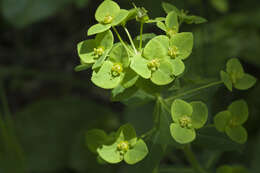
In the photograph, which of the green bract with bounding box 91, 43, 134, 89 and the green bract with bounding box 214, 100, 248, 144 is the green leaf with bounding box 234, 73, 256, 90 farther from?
the green bract with bounding box 91, 43, 134, 89

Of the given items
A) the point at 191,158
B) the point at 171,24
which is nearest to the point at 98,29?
the point at 171,24

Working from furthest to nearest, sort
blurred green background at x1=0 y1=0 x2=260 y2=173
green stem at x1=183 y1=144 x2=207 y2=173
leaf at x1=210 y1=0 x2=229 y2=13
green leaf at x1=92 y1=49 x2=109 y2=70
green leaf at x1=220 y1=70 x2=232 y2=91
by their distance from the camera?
leaf at x1=210 y1=0 x2=229 y2=13 → blurred green background at x1=0 y1=0 x2=260 y2=173 → green stem at x1=183 y1=144 x2=207 y2=173 → green leaf at x1=220 y1=70 x2=232 y2=91 → green leaf at x1=92 y1=49 x2=109 y2=70

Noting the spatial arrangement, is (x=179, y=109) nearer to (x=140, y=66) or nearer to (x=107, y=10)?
(x=140, y=66)

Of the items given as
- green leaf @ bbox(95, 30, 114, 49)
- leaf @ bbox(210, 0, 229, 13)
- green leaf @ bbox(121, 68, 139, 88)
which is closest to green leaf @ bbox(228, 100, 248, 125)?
green leaf @ bbox(121, 68, 139, 88)

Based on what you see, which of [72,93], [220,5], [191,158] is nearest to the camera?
[191,158]

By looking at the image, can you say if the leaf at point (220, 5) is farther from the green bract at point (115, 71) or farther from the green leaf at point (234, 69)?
the green bract at point (115, 71)

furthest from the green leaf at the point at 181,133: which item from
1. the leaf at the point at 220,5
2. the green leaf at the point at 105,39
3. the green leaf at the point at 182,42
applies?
the leaf at the point at 220,5

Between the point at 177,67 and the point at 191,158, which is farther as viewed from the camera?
the point at 191,158
